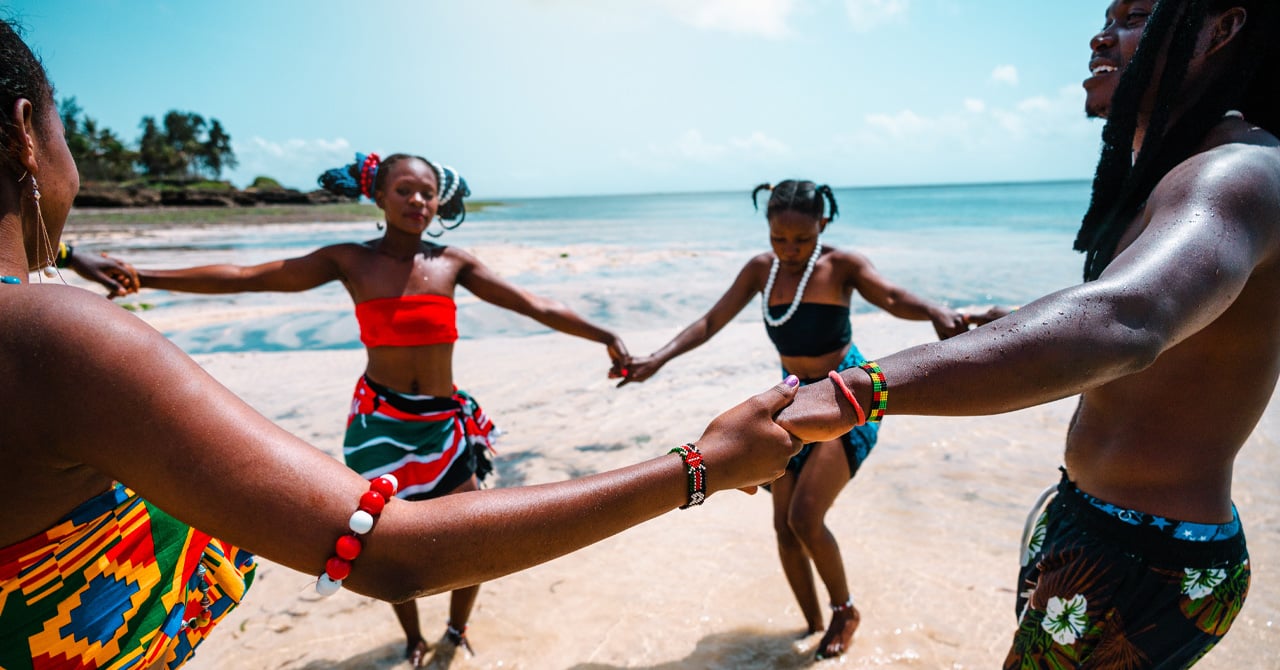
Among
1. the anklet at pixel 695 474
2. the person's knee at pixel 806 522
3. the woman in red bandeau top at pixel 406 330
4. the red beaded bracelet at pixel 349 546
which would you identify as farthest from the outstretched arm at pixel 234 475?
the woman in red bandeau top at pixel 406 330

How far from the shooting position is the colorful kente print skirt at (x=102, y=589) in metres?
1.38

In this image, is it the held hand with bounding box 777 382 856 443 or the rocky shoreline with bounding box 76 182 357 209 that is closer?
the held hand with bounding box 777 382 856 443

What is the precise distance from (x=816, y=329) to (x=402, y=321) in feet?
7.27

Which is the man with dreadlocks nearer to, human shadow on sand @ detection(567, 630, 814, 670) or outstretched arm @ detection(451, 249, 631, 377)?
human shadow on sand @ detection(567, 630, 814, 670)

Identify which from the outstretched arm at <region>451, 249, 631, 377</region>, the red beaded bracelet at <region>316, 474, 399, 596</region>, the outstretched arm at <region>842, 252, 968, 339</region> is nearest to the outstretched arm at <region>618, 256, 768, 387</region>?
the outstretched arm at <region>451, 249, 631, 377</region>

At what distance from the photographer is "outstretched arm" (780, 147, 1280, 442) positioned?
1.32 metres

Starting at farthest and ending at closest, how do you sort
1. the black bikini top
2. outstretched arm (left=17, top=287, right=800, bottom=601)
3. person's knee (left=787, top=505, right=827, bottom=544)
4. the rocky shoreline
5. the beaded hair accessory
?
1. the rocky shoreline
2. the beaded hair accessory
3. the black bikini top
4. person's knee (left=787, top=505, right=827, bottom=544)
5. outstretched arm (left=17, top=287, right=800, bottom=601)

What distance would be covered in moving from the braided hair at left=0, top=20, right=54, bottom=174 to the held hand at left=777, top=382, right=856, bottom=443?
1.76m

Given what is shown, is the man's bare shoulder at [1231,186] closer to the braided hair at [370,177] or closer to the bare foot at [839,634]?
the bare foot at [839,634]

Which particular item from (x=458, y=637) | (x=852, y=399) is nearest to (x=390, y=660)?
(x=458, y=637)

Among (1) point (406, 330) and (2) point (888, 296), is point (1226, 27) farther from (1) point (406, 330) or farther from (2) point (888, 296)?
(1) point (406, 330)

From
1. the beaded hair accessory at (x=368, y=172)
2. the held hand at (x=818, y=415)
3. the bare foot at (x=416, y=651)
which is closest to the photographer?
the held hand at (x=818, y=415)

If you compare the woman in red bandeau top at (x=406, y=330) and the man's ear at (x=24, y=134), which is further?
the woman in red bandeau top at (x=406, y=330)

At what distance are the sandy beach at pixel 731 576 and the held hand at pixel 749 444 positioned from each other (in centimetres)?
204
